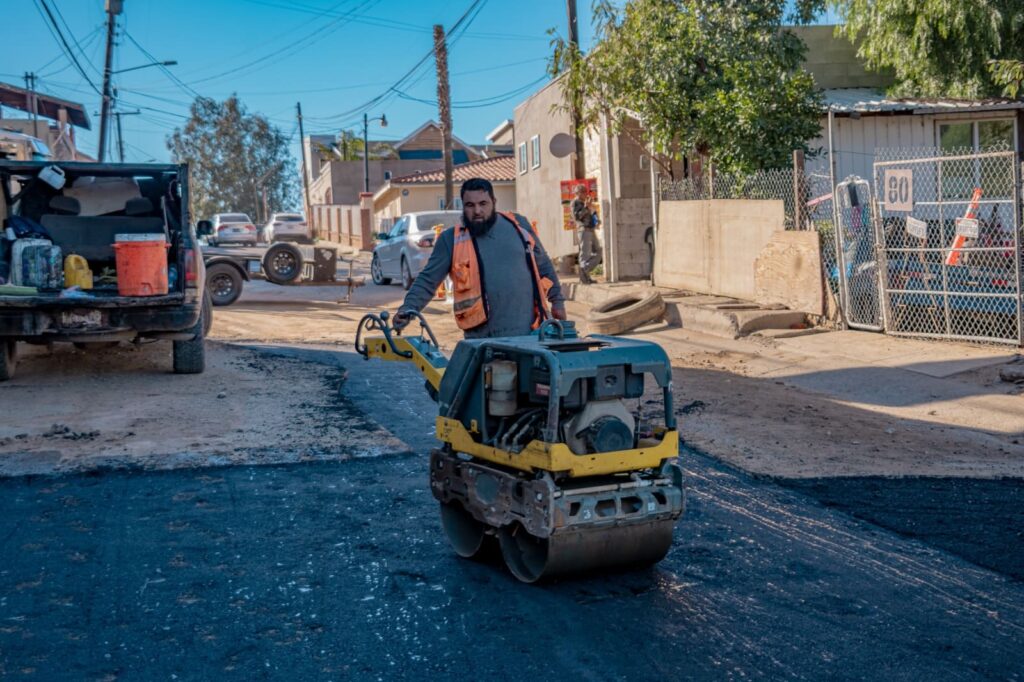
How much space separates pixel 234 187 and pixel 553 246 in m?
61.2

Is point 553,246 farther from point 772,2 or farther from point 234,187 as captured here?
point 234,187

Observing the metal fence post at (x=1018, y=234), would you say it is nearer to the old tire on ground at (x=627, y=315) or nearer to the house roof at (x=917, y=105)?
the old tire on ground at (x=627, y=315)

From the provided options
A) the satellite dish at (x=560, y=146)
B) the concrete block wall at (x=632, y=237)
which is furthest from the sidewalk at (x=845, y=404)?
the satellite dish at (x=560, y=146)

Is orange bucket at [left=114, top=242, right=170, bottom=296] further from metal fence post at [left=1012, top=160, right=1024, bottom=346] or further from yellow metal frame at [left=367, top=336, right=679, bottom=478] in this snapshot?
metal fence post at [left=1012, top=160, right=1024, bottom=346]

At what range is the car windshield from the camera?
22.5 meters

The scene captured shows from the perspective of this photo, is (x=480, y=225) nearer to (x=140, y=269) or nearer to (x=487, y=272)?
(x=487, y=272)

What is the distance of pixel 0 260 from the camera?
36.7 ft

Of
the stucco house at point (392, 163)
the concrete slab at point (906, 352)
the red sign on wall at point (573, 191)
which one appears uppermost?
the stucco house at point (392, 163)

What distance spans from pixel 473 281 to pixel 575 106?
52.2 feet

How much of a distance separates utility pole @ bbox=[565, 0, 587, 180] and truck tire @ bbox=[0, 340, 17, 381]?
1248 centimetres

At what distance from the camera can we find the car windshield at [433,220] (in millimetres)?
22516

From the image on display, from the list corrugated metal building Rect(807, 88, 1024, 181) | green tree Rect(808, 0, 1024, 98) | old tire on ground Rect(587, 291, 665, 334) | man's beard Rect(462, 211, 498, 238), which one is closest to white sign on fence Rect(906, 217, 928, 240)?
old tire on ground Rect(587, 291, 665, 334)

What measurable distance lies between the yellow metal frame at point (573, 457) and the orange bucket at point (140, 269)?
20.9ft

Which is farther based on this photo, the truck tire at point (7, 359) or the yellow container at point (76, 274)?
the yellow container at point (76, 274)
